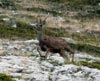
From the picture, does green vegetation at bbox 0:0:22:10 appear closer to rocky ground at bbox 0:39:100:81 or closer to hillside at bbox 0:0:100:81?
hillside at bbox 0:0:100:81

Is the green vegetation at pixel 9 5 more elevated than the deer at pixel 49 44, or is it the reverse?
the deer at pixel 49 44

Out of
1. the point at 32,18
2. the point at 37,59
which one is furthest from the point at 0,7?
the point at 37,59

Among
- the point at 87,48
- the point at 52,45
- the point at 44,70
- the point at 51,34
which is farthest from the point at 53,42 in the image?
the point at 51,34

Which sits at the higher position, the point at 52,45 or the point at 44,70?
the point at 52,45

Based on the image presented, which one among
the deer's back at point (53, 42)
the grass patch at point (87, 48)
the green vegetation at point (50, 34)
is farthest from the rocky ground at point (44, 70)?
the green vegetation at point (50, 34)

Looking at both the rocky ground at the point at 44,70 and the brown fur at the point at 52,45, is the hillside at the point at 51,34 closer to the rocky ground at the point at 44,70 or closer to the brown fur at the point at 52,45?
the rocky ground at the point at 44,70

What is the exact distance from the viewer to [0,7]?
66.5 m

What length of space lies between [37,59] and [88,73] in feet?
11.1

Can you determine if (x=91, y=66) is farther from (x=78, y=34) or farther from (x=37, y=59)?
(x=78, y=34)

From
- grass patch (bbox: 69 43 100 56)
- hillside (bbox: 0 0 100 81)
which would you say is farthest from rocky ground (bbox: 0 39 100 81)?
grass patch (bbox: 69 43 100 56)

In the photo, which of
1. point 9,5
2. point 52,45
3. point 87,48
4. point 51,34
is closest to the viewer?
point 52,45

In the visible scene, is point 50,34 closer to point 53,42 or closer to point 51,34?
point 51,34

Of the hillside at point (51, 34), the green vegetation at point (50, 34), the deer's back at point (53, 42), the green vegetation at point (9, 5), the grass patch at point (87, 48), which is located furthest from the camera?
the green vegetation at point (9, 5)

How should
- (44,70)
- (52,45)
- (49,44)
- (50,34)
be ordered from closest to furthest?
(44,70)
(49,44)
(52,45)
(50,34)
